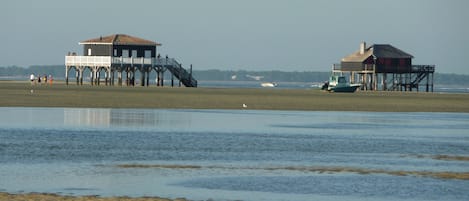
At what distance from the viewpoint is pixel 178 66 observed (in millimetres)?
119000

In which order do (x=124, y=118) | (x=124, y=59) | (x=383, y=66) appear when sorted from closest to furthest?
(x=124, y=118) → (x=124, y=59) → (x=383, y=66)

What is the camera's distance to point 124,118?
50.8 meters

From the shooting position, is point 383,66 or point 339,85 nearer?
point 339,85

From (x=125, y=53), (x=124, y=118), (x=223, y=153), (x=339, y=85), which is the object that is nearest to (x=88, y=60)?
(x=125, y=53)

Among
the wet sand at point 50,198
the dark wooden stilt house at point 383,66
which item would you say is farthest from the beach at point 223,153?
the dark wooden stilt house at point 383,66

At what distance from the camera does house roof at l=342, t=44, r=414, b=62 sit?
135875 mm

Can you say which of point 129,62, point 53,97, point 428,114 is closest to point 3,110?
point 53,97

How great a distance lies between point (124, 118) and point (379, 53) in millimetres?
88409

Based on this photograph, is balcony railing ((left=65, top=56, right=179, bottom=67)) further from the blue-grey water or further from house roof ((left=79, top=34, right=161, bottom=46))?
the blue-grey water

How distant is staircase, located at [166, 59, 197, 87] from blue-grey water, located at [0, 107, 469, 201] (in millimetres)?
62327

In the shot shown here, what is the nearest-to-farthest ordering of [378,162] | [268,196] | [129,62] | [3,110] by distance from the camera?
1. [268,196]
2. [378,162]
3. [3,110]
4. [129,62]

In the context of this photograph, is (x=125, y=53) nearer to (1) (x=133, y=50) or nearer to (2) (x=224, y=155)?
(1) (x=133, y=50)

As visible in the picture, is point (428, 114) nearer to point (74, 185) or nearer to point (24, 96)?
point (24, 96)

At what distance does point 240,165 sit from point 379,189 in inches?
224
